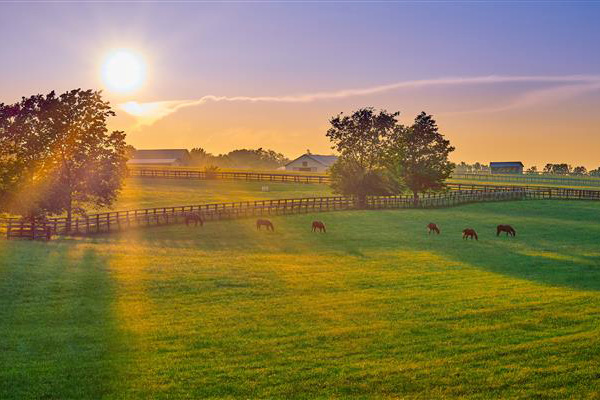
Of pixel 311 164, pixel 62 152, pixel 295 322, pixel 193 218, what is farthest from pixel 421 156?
pixel 311 164

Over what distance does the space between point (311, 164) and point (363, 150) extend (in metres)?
73.4

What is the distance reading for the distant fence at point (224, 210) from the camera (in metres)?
38.8

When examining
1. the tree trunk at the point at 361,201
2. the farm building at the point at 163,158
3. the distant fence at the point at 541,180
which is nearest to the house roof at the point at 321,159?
the distant fence at the point at 541,180

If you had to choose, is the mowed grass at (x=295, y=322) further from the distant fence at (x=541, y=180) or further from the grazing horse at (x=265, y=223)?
the distant fence at (x=541, y=180)

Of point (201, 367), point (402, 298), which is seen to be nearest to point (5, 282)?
point (201, 367)

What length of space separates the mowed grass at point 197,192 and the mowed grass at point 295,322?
32547mm

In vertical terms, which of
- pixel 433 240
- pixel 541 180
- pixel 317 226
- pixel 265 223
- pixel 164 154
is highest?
pixel 164 154

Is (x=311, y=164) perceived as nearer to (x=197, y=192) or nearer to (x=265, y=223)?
(x=197, y=192)

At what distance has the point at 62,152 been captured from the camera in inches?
1725

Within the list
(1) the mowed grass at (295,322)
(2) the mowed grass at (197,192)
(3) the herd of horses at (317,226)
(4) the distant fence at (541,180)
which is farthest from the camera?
(4) the distant fence at (541,180)

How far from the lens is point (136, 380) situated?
1325 centimetres

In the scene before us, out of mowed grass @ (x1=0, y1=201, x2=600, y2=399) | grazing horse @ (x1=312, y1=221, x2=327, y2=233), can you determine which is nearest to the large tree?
mowed grass @ (x1=0, y1=201, x2=600, y2=399)

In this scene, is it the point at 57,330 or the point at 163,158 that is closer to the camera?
the point at 57,330

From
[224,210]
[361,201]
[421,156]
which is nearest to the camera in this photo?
[224,210]
